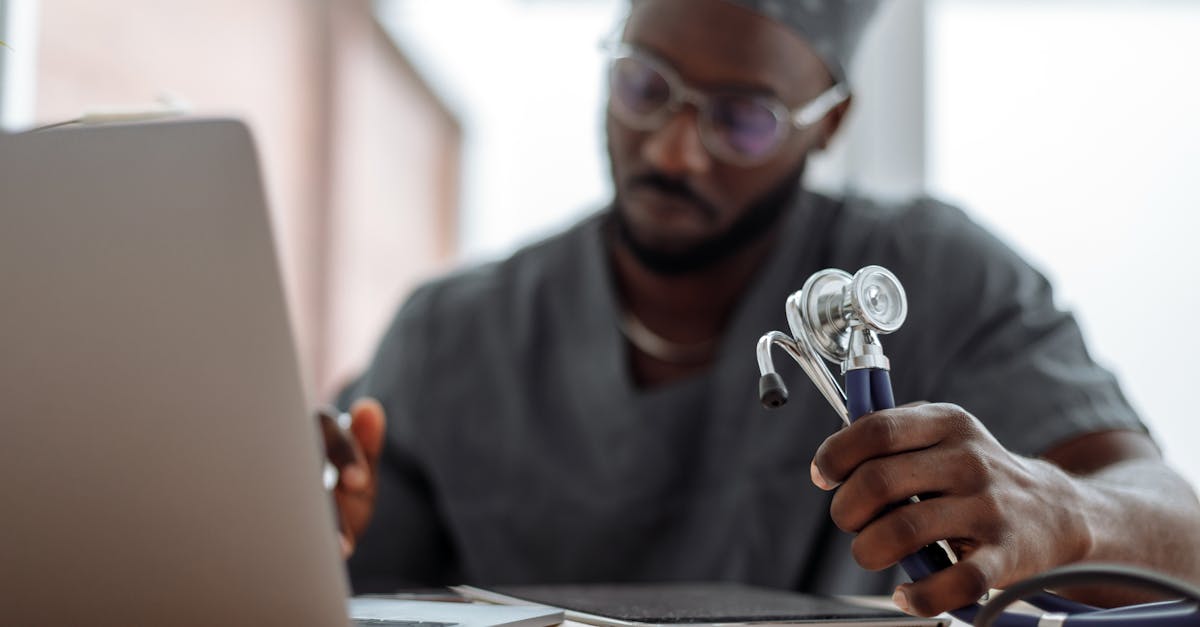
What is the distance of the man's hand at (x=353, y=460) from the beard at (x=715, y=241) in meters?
0.45

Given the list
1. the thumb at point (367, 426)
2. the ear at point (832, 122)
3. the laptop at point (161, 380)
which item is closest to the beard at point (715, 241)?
the ear at point (832, 122)

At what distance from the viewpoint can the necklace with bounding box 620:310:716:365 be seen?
1.24m

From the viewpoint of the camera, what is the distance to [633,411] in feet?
3.81

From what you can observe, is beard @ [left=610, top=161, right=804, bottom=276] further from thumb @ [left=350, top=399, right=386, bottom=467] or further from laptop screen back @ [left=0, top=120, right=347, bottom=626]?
laptop screen back @ [left=0, top=120, right=347, bottom=626]

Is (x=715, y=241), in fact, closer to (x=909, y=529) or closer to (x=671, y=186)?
(x=671, y=186)

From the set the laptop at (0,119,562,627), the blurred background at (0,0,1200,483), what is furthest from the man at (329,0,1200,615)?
the laptop at (0,119,562,627)

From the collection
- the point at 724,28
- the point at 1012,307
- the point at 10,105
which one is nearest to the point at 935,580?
the point at 1012,307

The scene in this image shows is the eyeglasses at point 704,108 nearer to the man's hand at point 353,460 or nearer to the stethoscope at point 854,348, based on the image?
the man's hand at point 353,460

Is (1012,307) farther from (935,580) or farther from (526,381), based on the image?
(935,580)

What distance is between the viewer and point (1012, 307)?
1042 mm

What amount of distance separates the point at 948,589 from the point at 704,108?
74cm

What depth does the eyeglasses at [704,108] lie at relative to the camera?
1.13 metres

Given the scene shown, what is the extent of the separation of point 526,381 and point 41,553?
84 cm

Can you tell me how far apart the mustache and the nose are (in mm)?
10
